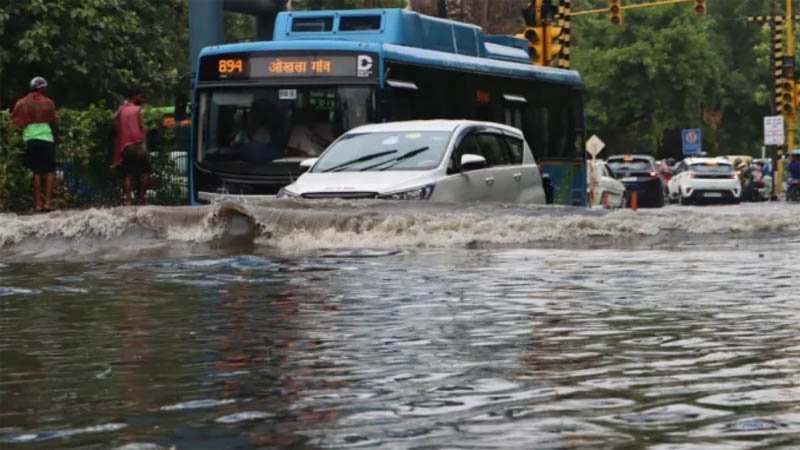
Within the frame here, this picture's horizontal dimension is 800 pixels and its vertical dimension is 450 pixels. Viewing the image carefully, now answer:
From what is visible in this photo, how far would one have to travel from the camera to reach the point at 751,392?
23.7 feet

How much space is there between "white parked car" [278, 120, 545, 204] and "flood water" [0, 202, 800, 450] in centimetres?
160

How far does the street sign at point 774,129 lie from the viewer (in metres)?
69.2

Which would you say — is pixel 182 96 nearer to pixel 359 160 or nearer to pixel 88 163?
pixel 88 163

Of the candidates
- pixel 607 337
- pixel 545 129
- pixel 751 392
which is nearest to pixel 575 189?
pixel 545 129

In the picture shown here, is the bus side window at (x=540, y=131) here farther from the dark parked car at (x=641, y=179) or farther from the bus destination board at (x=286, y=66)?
the dark parked car at (x=641, y=179)

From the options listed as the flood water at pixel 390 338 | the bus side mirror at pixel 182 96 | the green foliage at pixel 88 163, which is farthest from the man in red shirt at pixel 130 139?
the flood water at pixel 390 338

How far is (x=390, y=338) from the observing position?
938 cm

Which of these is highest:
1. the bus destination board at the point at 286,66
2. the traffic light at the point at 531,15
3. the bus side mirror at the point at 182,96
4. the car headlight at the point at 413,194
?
the traffic light at the point at 531,15

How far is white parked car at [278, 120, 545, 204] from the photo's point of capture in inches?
803

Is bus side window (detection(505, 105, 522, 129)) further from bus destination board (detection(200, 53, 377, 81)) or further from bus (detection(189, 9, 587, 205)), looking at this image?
bus destination board (detection(200, 53, 377, 81))

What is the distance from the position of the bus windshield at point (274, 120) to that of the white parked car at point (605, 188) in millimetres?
19635

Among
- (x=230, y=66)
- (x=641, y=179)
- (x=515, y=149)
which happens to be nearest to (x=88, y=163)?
(x=230, y=66)

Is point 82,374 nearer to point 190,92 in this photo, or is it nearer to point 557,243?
point 557,243

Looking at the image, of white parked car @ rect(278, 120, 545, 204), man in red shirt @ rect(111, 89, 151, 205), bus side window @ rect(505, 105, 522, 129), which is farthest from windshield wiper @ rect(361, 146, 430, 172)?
bus side window @ rect(505, 105, 522, 129)
